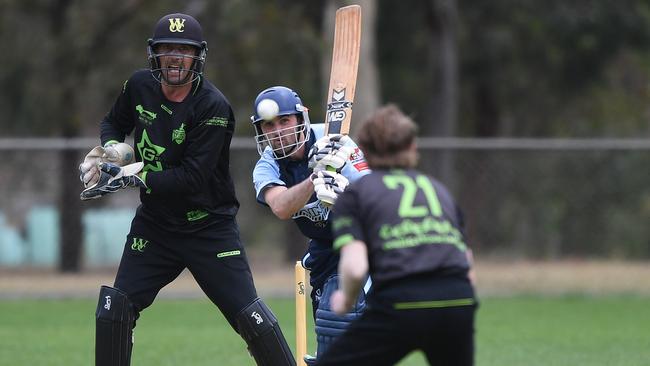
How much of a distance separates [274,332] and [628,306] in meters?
7.47

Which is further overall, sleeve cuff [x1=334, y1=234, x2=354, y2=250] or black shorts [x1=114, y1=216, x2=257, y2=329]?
black shorts [x1=114, y1=216, x2=257, y2=329]

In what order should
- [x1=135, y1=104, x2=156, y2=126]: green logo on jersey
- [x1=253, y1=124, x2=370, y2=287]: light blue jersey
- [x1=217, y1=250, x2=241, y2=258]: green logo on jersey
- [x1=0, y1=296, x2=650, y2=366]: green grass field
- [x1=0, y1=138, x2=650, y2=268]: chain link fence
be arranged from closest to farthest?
[x1=253, y1=124, x2=370, y2=287]: light blue jersey
[x1=135, y1=104, x2=156, y2=126]: green logo on jersey
[x1=217, y1=250, x2=241, y2=258]: green logo on jersey
[x1=0, y1=296, x2=650, y2=366]: green grass field
[x1=0, y1=138, x2=650, y2=268]: chain link fence

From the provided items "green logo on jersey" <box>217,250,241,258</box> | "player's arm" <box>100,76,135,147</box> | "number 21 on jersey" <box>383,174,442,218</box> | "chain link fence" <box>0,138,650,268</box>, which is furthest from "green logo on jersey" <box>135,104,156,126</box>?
"chain link fence" <box>0,138,650,268</box>

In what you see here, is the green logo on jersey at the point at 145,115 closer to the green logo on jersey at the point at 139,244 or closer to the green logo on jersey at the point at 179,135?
the green logo on jersey at the point at 179,135

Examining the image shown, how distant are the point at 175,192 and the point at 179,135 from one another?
0.31m

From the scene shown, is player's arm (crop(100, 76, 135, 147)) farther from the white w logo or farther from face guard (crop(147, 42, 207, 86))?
the white w logo

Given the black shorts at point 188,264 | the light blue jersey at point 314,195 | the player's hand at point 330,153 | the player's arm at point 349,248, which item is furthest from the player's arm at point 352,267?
the black shorts at point 188,264

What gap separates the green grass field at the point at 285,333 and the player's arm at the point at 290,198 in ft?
9.22

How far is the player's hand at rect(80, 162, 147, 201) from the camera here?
19.2 feet

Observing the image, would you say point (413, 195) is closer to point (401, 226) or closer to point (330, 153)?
point (401, 226)

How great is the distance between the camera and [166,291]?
13578 mm

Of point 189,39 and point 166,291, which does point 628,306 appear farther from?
point 189,39

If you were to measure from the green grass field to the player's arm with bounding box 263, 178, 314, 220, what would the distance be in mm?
2810

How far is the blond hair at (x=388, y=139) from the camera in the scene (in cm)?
428
